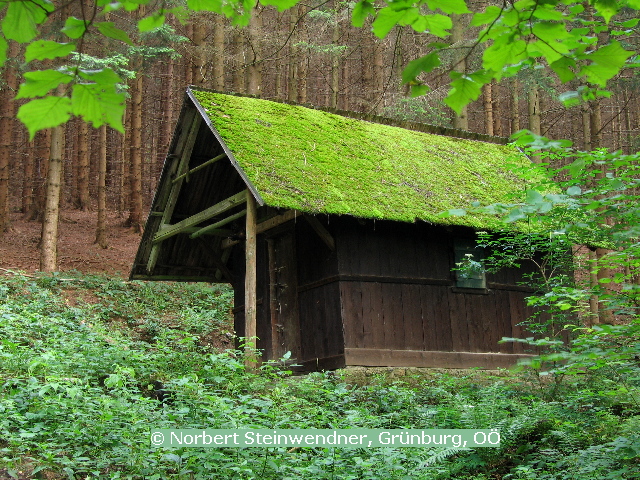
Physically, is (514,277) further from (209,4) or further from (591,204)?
(209,4)

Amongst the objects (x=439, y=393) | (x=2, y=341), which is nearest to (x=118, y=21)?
(x=2, y=341)

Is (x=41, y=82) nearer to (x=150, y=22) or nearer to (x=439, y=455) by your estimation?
(x=150, y=22)

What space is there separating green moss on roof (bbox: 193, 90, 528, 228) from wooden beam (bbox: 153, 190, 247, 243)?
774 mm

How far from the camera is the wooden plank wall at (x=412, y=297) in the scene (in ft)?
35.4

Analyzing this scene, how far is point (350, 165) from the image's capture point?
1148 cm

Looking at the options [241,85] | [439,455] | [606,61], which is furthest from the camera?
[241,85]

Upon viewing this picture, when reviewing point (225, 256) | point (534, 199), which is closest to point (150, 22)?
point (534, 199)

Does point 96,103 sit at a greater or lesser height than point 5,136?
lesser

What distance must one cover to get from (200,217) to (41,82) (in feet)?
30.7

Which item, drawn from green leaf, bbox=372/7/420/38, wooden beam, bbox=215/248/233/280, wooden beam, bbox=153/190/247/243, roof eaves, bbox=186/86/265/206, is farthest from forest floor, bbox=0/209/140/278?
green leaf, bbox=372/7/420/38

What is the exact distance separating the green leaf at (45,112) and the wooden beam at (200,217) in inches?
314

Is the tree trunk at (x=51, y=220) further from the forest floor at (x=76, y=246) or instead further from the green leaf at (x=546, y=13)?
the green leaf at (x=546, y=13)

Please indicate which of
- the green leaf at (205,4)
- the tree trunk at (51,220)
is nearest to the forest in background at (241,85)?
the tree trunk at (51,220)

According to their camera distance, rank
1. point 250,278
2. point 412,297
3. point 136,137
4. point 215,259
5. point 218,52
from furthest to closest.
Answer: point 136,137 < point 218,52 < point 215,259 < point 412,297 < point 250,278
